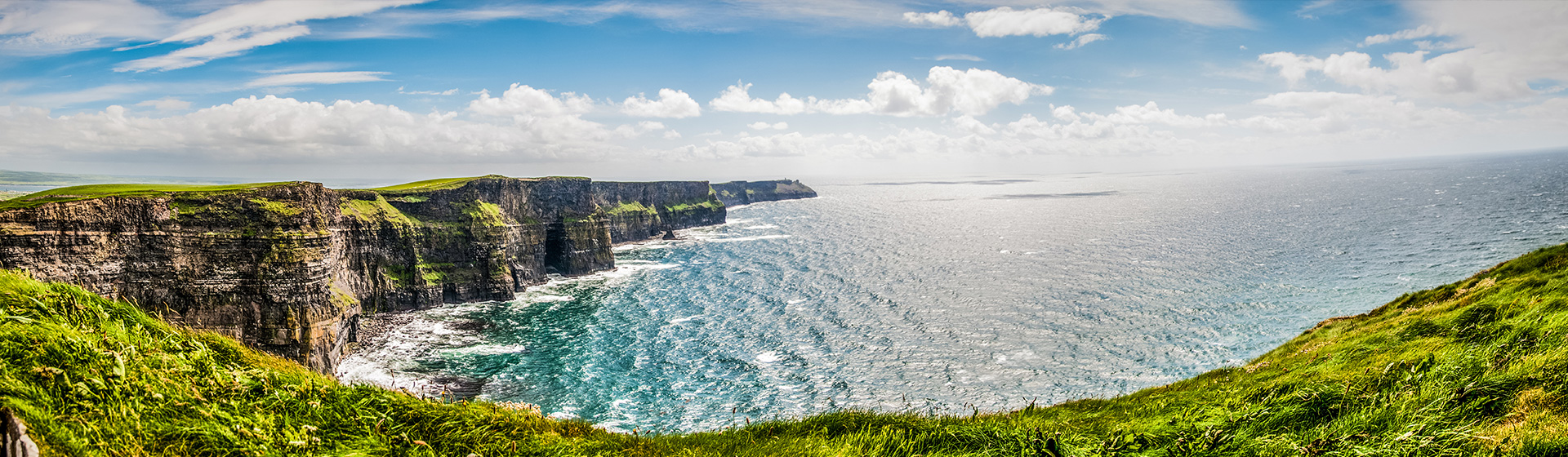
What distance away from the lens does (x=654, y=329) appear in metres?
68.7

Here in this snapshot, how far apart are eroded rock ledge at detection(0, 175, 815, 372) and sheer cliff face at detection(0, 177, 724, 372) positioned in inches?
3.6

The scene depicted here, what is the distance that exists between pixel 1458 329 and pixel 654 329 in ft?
200

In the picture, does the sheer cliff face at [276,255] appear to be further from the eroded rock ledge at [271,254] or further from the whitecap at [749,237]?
the whitecap at [749,237]

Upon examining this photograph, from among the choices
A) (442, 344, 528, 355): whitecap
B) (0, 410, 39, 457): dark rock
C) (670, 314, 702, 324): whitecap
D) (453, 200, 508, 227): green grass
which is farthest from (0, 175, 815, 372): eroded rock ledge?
(670, 314, 702, 324): whitecap

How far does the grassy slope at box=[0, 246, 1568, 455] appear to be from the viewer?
7.31m

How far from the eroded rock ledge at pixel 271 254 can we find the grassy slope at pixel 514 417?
1947cm


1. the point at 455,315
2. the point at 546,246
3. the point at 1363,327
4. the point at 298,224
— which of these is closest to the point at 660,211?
the point at 546,246

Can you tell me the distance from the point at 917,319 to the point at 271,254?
6034 centimetres

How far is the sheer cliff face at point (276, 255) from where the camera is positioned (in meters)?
43.5

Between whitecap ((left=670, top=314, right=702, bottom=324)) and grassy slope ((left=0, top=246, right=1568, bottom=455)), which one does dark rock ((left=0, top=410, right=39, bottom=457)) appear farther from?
whitecap ((left=670, top=314, right=702, bottom=324))

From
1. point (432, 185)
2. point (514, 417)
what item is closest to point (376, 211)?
point (432, 185)

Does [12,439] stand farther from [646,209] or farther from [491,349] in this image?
[646,209]

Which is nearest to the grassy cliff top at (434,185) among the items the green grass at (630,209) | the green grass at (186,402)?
A: the green grass at (630,209)

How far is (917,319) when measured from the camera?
228ft
